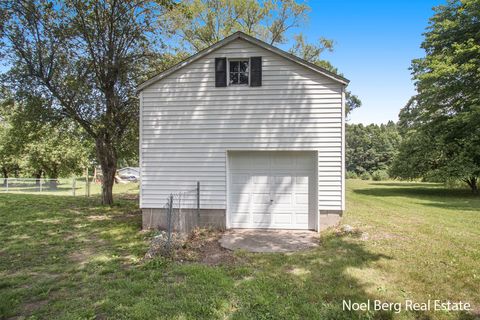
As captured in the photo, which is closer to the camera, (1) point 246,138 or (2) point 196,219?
(1) point 246,138

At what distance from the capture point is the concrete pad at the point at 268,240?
6.33m

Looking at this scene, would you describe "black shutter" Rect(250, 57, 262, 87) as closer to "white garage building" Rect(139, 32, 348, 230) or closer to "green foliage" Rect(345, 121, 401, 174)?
"white garage building" Rect(139, 32, 348, 230)

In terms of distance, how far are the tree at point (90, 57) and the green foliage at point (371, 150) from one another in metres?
47.3

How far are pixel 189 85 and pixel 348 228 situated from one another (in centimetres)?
579

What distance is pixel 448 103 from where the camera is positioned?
1803 centimetres

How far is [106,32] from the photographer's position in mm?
11320

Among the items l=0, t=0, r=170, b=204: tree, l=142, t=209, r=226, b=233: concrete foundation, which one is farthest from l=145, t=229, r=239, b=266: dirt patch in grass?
l=0, t=0, r=170, b=204: tree

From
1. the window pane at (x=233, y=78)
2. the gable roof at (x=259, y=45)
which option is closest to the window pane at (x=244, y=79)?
the window pane at (x=233, y=78)

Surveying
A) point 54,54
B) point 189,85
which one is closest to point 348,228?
point 189,85

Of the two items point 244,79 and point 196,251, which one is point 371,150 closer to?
point 244,79

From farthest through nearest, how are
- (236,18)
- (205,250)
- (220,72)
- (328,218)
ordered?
(236,18)
(220,72)
(328,218)
(205,250)

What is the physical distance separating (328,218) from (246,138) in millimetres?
3105

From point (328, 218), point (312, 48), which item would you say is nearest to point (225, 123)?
point (328, 218)

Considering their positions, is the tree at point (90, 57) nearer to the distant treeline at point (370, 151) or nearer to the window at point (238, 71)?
the window at point (238, 71)
